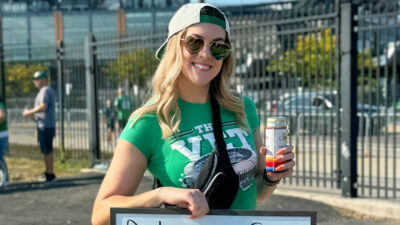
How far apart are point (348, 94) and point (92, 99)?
5.68m

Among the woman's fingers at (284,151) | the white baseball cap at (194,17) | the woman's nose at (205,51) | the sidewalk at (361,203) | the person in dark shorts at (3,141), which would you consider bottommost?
the sidewalk at (361,203)

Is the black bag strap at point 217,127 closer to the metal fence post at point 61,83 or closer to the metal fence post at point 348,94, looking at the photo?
the metal fence post at point 348,94

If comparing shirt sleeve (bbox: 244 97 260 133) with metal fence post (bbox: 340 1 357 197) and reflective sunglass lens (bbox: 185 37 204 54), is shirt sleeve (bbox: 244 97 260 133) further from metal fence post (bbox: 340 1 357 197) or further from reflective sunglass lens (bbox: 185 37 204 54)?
metal fence post (bbox: 340 1 357 197)

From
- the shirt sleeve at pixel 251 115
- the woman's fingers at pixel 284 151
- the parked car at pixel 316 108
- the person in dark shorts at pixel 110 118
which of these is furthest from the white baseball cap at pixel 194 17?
the person in dark shorts at pixel 110 118

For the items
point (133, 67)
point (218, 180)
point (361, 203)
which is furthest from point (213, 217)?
point (133, 67)

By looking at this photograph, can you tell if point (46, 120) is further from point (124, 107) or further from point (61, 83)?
point (61, 83)

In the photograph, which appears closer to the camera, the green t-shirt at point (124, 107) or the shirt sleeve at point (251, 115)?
the shirt sleeve at point (251, 115)

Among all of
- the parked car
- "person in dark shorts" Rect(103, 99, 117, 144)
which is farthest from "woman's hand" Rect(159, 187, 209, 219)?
"person in dark shorts" Rect(103, 99, 117, 144)

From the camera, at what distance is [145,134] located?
6.65ft

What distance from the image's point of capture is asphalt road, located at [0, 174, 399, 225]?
6.63 m

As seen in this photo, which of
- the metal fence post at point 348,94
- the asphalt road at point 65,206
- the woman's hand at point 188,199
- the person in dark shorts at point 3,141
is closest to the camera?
the woman's hand at point 188,199

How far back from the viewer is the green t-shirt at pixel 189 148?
204 cm

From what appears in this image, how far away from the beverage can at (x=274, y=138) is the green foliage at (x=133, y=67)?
811cm

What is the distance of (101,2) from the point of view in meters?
52.5
